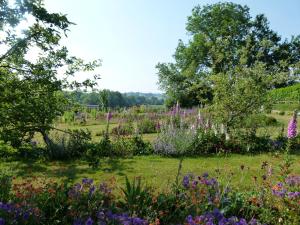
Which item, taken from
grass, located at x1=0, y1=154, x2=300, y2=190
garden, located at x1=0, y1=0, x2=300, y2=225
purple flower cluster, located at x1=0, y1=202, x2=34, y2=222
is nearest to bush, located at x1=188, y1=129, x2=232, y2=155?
garden, located at x1=0, y1=0, x2=300, y2=225

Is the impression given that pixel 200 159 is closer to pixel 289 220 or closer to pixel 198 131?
pixel 198 131

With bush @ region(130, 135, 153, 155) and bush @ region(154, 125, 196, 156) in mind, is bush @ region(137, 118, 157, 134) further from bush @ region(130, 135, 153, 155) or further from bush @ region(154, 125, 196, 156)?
bush @ region(154, 125, 196, 156)

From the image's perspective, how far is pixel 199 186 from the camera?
19.0 ft

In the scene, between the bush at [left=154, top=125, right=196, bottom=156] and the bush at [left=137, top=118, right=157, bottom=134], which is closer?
the bush at [left=154, top=125, right=196, bottom=156]

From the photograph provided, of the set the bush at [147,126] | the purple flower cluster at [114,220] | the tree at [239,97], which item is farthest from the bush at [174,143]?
the purple flower cluster at [114,220]

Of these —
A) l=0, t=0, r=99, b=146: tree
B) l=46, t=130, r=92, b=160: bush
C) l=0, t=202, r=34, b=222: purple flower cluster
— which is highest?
l=0, t=0, r=99, b=146: tree

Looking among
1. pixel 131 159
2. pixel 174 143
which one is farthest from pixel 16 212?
pixel 174 143

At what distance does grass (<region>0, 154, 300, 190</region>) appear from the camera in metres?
8.23

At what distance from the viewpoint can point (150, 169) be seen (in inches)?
366

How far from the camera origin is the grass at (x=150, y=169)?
8.23 m

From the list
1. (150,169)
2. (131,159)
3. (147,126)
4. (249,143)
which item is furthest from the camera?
(147,126)

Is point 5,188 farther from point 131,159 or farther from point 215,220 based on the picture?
point 131,159

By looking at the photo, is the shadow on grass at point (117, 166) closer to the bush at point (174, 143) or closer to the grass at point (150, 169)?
the grass at point (150, 169)

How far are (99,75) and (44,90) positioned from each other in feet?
3.08
